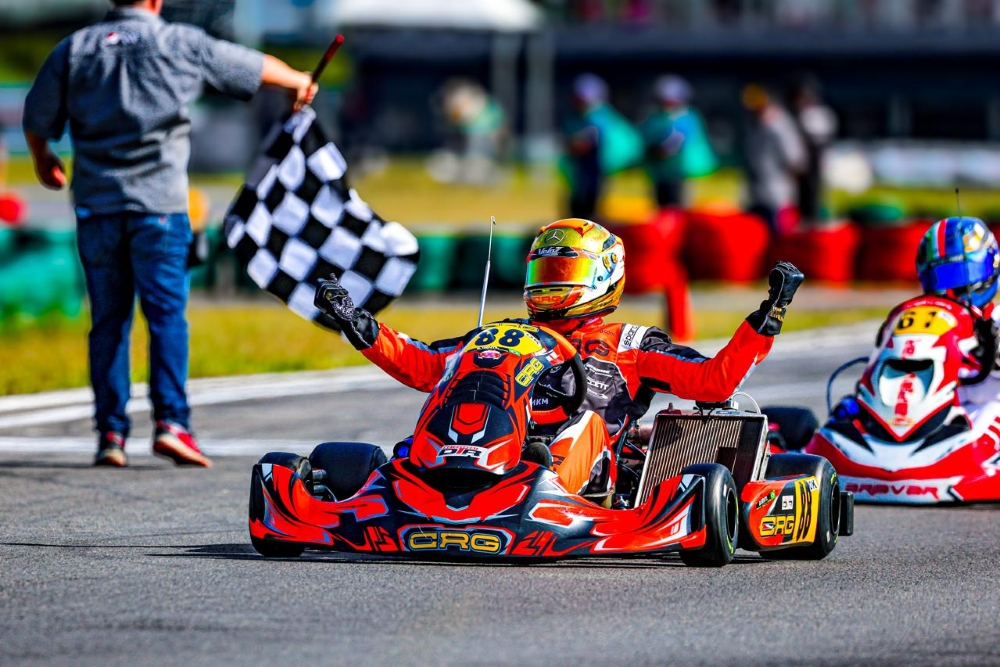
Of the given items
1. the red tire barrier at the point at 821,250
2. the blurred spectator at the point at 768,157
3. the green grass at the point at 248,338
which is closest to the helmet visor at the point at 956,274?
the green grass at the point at 248,338

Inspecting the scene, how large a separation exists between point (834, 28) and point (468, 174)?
12.5 m

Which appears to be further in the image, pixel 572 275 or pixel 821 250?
pixel 821 250

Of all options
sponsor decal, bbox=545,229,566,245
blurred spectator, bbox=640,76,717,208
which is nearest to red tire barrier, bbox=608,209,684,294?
blurred spectator, bbox=640,76,717,208

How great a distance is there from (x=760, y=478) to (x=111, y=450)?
2.92 meters

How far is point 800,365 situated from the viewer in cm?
1191

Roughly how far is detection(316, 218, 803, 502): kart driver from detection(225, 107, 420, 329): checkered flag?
46.0 inches

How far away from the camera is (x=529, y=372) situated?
569 centimetres

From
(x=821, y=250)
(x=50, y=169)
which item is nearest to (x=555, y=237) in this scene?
(x=50, y=169)

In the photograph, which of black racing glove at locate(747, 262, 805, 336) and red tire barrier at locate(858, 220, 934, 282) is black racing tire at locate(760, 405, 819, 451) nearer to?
black racing glove at locate(747, 262, 805, 336)

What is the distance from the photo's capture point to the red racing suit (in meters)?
5.81

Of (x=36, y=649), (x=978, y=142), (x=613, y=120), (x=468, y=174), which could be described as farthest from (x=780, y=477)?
(x=978, y=142)

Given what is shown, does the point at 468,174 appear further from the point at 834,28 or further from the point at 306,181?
the point at 306,181

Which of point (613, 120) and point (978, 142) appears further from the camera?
point (978, 142)

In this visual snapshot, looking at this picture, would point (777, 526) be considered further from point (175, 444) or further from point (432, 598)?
point (175, 444)
